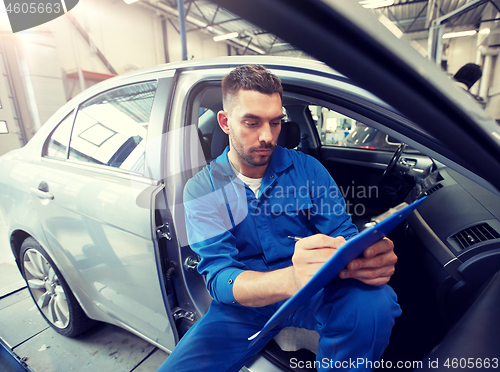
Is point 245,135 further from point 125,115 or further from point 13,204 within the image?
point 13,204

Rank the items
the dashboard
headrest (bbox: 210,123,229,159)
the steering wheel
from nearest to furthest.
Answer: the dashboard, headrest (bbox: 210,123,229,159), the steering wheel

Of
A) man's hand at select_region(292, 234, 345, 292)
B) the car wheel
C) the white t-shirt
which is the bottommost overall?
the car wheel

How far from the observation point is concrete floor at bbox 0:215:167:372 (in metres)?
1.61

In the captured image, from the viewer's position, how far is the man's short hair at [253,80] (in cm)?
108

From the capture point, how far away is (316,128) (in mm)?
3350

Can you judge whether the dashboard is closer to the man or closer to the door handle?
the man

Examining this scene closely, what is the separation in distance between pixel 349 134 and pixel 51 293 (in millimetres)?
3288

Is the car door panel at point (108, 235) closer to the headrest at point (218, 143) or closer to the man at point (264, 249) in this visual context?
the man at point (264, 249)

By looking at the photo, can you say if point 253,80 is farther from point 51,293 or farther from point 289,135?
point 51,293

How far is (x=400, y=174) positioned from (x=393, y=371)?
1.43 meters

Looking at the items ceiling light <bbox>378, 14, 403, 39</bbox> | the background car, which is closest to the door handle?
ceiling light <bbox>378, 14, 403, 39</bbox>

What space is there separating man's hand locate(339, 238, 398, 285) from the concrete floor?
1425 mm

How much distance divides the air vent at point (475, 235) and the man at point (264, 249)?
411mm

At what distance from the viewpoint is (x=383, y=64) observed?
42 centimetres
